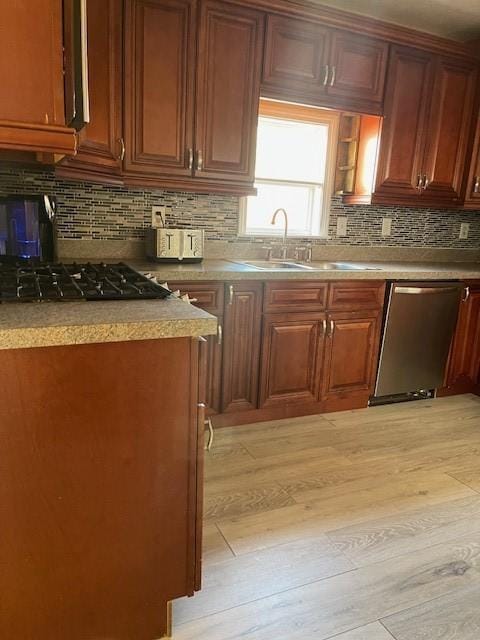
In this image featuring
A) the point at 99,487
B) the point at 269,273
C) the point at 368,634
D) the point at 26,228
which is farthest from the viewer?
the point at 269,273

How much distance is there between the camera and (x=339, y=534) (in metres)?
1.74

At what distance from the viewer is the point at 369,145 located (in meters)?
2.99

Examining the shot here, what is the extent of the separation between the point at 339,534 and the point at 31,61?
70.0 inches

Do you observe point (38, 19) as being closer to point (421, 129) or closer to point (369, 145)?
point (369, 145)

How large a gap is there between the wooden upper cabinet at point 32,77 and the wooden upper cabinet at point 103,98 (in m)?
0.86

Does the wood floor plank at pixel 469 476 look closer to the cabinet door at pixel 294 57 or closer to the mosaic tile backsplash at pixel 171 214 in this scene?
the mosaic tile backsplash at pixel 171 214

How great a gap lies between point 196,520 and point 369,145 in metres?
2.60

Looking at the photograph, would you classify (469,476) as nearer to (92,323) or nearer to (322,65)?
(92,323)

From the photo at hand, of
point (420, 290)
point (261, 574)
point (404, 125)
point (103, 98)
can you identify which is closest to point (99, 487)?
point (261, 574)

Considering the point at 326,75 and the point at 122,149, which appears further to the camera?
the point at 326,75

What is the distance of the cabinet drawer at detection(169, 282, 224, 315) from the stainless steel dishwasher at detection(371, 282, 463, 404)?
3.57ft

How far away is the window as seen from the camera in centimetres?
295

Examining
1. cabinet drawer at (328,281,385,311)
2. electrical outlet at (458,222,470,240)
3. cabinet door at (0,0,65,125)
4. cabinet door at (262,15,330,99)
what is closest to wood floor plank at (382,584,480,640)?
cabinet drawer at (328,281,385,311)

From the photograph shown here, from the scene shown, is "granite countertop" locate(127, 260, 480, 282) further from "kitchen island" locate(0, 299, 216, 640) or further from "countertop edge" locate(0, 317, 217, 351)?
"countertop edge" locate(0, 317, 217, 351)
